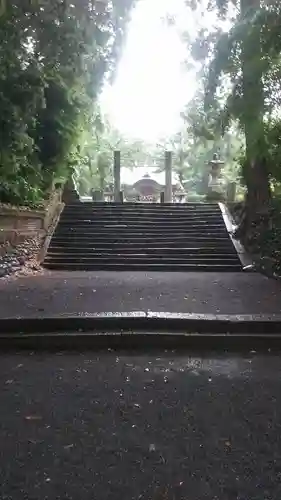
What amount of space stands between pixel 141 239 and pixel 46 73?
520 cm

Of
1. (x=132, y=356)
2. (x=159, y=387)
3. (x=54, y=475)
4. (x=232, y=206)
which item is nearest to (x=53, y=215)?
(x=232, y=206)

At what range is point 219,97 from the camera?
1123 cm

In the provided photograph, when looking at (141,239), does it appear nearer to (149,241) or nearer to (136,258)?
(149,241)

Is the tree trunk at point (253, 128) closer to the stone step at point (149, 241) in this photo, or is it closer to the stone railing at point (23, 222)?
the stone step at point (149, 241)

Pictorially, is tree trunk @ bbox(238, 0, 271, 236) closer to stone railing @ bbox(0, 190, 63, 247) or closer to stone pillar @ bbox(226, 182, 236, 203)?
stone railing @ bbox(0, 190, 63, 247)

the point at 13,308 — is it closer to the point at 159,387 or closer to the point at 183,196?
the point at 159,387

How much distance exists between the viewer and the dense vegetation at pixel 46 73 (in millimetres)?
6641

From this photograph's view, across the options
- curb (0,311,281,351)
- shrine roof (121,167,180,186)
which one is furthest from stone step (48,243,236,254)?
shrine roof (121,167,180,186)

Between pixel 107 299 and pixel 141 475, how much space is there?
4512mm

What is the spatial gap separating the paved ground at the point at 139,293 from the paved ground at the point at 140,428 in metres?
1.65

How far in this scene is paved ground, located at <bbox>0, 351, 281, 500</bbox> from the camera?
240 cm

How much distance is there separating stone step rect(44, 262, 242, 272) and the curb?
5639 millimetres

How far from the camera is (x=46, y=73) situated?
9133mm

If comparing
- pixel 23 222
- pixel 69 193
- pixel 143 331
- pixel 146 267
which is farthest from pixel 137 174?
pixel 143 331
